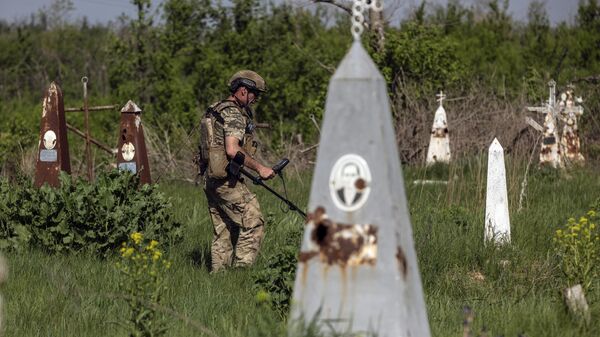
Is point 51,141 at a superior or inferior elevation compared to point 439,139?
inferior

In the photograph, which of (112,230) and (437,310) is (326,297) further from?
(112,230)

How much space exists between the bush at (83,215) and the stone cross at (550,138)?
7.31 metres

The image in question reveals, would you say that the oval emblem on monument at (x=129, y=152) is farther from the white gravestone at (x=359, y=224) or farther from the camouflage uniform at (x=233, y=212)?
the white gravestone at (x=359, y=224)

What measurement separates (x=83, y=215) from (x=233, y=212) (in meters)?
1.42

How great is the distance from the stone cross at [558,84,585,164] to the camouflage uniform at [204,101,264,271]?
8.48m

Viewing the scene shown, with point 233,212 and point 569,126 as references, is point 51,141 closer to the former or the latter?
point 233,212

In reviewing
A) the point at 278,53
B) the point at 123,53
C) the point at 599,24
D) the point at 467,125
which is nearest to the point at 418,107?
the point at 467,125

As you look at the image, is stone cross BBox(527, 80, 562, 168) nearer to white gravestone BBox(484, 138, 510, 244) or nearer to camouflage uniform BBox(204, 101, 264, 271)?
white gravestone BBox(484, 138, 510, 244)

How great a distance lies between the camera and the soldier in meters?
8.52

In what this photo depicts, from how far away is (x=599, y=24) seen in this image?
2948cm

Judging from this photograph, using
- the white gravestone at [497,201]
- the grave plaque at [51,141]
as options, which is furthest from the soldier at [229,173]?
the grave plaque at [51,141]

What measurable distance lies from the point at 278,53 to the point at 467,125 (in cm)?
780

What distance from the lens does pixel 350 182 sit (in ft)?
14.1

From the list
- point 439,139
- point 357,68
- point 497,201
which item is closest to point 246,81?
point 497,201
